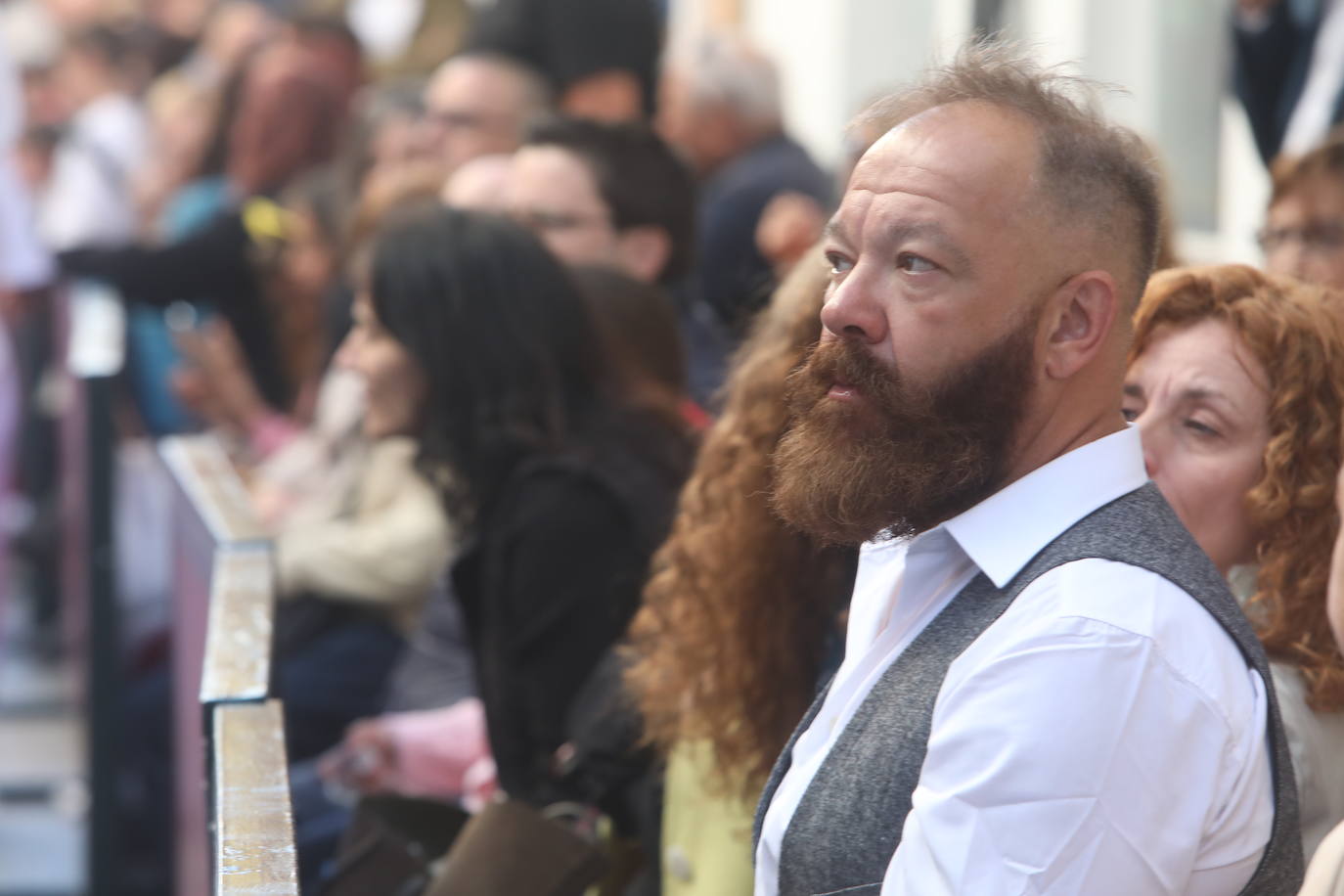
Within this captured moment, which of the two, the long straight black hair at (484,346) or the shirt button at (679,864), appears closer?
the shirt button at (679,864)

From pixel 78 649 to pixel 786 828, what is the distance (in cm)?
497

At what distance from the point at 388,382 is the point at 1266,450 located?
6.02 feet

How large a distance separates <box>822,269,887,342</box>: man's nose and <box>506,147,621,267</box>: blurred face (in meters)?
2.50

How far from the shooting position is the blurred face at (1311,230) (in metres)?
3.28

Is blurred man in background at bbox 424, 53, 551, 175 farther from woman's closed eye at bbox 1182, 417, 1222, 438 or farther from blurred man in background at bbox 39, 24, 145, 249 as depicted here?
woman's closed eye at bbox 1182, 417, 1222, 438

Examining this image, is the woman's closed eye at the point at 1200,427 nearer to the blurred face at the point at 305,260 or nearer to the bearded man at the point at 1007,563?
the bearded man at the point at 1007,563

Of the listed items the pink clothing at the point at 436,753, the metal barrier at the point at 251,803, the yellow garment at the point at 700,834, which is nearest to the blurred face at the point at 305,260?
the pink clothing at the point at 436,753

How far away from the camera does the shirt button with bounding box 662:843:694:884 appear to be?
8.66 feet

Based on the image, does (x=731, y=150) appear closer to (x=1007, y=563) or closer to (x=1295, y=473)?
(x=1295, y=473)

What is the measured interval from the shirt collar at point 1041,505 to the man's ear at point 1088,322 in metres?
0.09

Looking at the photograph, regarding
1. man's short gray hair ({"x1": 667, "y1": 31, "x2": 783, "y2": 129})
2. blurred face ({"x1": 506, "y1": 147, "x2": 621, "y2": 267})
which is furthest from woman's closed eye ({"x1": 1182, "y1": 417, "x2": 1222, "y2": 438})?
man's short gray hair ({"x1": 667, "y1": 31, "x2": 783, "y2": 129})

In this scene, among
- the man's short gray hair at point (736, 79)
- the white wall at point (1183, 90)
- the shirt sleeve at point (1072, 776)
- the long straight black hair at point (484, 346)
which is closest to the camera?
Answer: the shirt sleeve at point (1072, 776)

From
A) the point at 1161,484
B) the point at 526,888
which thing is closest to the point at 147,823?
the point at 526,888

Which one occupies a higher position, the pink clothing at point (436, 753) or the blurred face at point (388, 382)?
the blurred face at point (388, 382)
